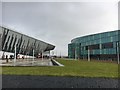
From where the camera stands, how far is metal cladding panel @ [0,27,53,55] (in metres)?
69.6

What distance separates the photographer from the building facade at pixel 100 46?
71812 mm

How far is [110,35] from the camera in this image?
74562 mm

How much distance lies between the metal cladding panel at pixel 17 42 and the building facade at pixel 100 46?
77.2ft

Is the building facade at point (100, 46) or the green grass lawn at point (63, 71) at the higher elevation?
the building facade at point (100, 46)

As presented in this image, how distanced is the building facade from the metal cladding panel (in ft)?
77.2

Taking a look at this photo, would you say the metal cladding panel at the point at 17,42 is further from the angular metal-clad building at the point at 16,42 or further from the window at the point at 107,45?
the window at the point at 107,45

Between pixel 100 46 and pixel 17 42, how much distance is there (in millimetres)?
32738

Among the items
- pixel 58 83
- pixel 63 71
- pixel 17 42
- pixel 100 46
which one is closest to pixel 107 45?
pixel 100 46

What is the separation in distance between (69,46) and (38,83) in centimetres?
10828

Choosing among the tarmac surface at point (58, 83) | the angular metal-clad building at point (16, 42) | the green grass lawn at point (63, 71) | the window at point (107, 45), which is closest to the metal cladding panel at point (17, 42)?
the angular metal-clad building at point (16, 42)

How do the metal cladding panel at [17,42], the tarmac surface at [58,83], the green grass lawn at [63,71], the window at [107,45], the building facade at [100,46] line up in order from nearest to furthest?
1. the tarmac surface at [58,83]
2. the green grass lawn at [63,71]
3. the metal cladding panel at [17,42]
4. the building facade at [100,46]
5. the window at [107,45]

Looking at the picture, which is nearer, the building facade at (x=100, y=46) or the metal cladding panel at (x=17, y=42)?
the metal cladding panel at (x=17, y=42)

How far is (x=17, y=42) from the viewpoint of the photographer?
83.1 metres

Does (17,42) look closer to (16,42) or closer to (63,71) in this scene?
(16,42)
